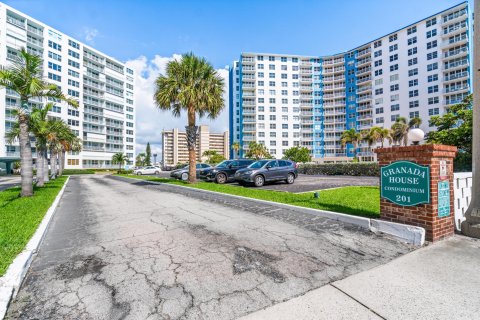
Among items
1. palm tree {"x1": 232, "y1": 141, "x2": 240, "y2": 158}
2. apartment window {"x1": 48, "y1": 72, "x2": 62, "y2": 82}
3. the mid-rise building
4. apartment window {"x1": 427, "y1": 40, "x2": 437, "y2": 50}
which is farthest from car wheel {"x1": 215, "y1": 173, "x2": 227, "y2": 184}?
the mid-rise building

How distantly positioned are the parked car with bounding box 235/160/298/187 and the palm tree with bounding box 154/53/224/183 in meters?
4.09

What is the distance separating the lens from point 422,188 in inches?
173

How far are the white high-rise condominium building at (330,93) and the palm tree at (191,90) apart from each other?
5939 centimetres

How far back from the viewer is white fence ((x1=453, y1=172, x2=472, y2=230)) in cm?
501

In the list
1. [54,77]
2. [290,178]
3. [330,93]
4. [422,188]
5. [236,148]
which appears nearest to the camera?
[422,188]

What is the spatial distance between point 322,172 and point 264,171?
2025cm

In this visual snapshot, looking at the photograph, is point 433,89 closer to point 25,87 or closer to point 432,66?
point 432,66

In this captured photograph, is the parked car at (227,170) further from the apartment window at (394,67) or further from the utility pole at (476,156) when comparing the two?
the apartment window at (394,67)

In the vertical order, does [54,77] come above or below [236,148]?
above

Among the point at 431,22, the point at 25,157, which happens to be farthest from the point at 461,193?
the point at 431,22

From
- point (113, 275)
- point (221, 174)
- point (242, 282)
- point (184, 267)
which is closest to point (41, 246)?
point (113, 275)

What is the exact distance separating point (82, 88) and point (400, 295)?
3150 inches

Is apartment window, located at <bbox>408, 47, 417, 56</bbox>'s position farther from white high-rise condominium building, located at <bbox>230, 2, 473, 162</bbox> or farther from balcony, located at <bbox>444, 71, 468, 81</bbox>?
balcony, located at <bbox>444, 71, 468, 81</bbox>

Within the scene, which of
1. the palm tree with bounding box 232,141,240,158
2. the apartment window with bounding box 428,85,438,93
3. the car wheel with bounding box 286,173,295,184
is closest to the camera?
the car wheel with bounding box 286,173,295,184
